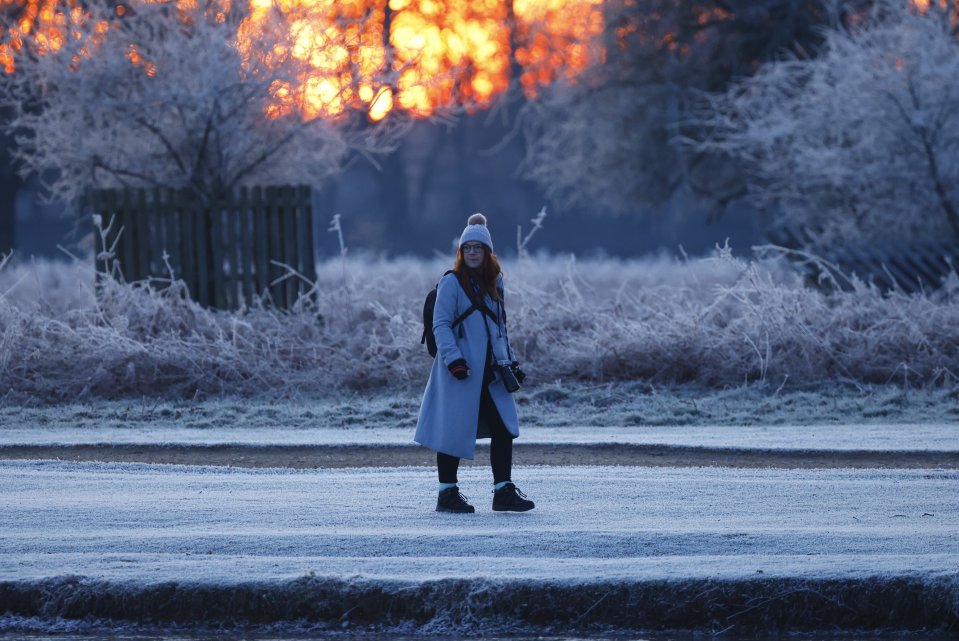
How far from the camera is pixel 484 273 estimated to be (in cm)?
752

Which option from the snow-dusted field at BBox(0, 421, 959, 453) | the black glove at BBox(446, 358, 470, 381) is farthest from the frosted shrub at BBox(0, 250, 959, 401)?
the black glove at BBox(446, 358, 470, 381)

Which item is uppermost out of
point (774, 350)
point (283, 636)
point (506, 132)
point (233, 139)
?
point (506, 132)

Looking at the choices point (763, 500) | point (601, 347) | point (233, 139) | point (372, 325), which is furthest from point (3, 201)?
point (763, 500)

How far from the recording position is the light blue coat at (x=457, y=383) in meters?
7.22

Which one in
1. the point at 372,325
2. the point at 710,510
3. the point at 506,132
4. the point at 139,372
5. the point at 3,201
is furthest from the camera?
the point at 506,132

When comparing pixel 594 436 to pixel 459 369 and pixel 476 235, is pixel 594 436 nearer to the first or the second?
pixel 476 235

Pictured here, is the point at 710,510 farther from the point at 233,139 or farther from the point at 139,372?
the point at 233,139

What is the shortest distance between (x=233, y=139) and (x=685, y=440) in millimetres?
9532

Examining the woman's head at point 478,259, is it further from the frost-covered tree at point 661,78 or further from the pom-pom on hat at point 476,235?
the frost-covered tree at point 661,78

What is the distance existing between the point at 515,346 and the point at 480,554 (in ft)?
25.6

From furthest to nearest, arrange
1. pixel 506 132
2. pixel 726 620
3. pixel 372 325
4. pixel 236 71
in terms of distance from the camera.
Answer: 1. pixel 506 132
2. pixel 236 71
3. pixel 372 325
4. pixel 726 620

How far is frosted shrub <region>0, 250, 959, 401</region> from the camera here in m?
13.3

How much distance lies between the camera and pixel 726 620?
5.76m

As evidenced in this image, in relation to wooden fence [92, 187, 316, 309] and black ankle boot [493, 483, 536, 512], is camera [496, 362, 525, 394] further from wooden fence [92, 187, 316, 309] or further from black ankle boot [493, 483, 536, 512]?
wooden fence [92, 187, 316, 309]
